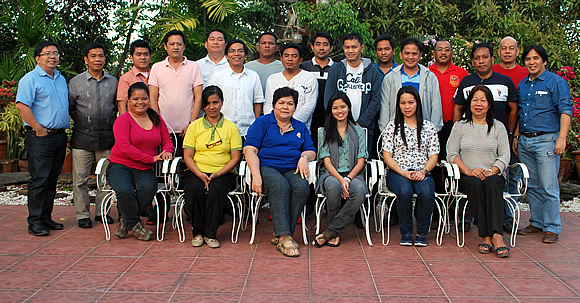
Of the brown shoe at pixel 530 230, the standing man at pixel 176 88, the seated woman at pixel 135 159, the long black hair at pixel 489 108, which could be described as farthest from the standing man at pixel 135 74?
the brown shoe at pixel 530 230

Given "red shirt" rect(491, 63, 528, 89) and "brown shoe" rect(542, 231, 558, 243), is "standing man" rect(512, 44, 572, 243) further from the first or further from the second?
"red shirt" rect(491, 63, 528, 89)

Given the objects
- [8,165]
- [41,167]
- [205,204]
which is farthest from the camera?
[8,165]

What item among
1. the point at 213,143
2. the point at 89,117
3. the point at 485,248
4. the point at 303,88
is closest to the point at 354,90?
the point at 303,88

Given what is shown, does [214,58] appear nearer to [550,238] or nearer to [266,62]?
[266,62]

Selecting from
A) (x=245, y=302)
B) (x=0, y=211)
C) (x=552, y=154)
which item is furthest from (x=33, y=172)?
(x=552, y=154)

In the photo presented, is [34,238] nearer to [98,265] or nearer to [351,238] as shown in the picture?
[98,265]

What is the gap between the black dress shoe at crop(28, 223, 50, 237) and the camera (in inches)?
177

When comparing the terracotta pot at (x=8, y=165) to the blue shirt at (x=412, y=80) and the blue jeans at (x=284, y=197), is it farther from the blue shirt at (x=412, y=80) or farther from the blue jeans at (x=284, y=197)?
the blue shirt at (x=412, y=80)

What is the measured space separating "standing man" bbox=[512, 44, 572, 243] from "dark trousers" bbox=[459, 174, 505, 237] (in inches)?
23.2

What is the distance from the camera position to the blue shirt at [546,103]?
443 centimetres

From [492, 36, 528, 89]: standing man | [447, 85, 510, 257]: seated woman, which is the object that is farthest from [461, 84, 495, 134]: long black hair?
[492, 36, 528, 89]: standing man

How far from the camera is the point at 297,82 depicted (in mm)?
4918

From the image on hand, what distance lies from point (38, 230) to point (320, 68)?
3.10m

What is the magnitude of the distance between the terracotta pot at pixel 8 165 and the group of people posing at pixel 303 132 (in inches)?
135
